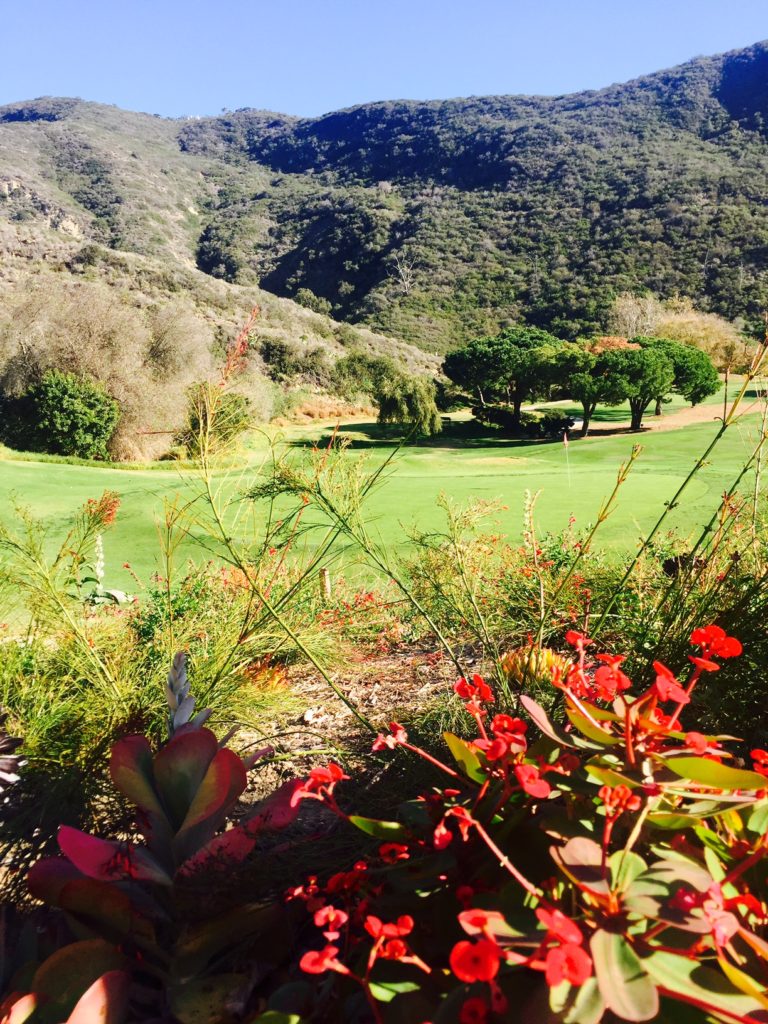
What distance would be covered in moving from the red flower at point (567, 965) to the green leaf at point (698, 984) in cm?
12

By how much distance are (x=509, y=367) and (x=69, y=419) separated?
1211 centimetres

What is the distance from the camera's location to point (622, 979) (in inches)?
23.6

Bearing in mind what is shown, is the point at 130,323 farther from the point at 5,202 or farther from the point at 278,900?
the point at 5,202

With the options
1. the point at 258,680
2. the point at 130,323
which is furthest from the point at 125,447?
the point at 258,680

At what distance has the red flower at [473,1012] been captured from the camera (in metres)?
0.64

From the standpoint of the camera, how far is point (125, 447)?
1501 cm

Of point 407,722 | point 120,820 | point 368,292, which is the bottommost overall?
point 120,820

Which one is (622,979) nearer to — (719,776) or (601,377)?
(719,776)

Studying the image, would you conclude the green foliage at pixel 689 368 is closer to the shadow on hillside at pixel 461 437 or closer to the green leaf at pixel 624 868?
the shadow on hillside at pixel 461 437

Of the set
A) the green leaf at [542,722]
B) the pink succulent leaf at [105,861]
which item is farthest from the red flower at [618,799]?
the pink succulent leaf at [105,861]

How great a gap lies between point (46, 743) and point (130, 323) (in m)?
16.6

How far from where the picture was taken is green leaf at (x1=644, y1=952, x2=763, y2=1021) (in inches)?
23.6

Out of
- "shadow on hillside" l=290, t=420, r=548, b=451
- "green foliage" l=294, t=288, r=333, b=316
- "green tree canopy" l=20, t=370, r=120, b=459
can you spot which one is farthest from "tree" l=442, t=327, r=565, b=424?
"green foliage" l=294, t=288, r=333, b=316

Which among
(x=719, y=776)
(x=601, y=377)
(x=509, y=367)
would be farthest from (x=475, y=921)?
(x=509, y=367)
